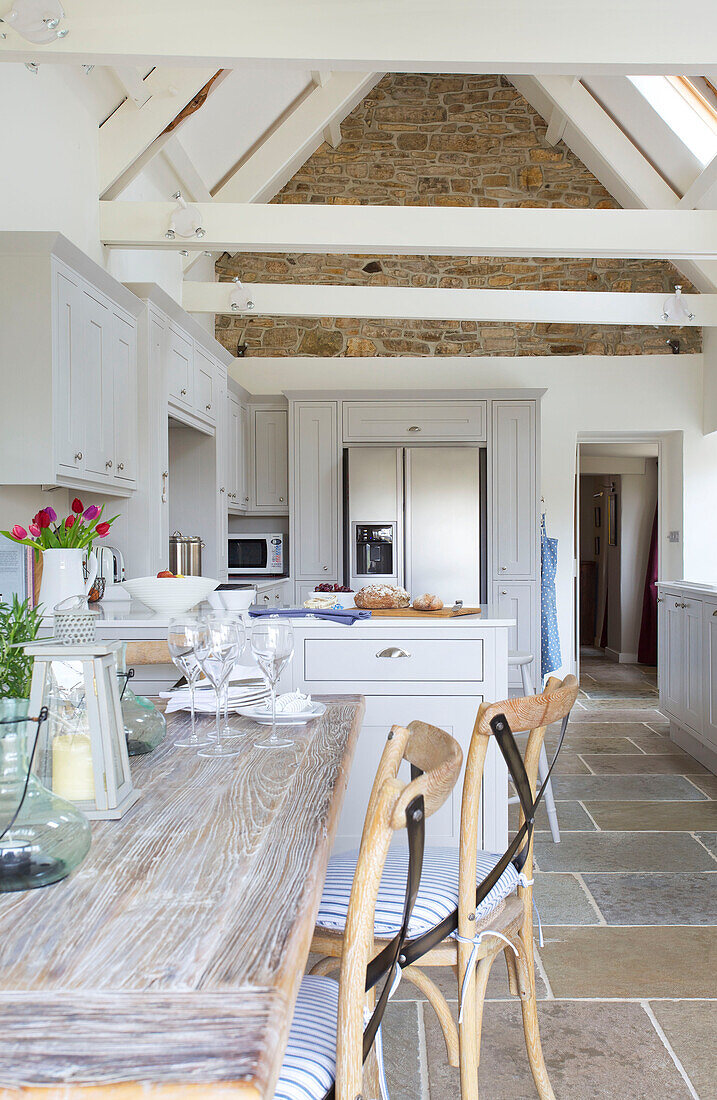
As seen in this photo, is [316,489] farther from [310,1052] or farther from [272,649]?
[310,1052]

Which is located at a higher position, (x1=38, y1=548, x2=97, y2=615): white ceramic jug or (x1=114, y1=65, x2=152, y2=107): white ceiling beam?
(x1=114, y1=65, x2=152, y2=107): white ceiling beam

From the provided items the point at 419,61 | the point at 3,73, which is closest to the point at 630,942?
the point at 419,61

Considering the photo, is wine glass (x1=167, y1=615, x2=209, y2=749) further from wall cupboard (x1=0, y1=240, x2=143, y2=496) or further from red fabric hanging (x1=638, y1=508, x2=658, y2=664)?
red fabric hanging (x1=638, y1=508, x2=658, y2=664)

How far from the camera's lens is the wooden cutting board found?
291cm

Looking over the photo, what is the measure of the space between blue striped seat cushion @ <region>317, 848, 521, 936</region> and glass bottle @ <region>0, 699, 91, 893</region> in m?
0.52

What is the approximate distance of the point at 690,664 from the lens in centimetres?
462

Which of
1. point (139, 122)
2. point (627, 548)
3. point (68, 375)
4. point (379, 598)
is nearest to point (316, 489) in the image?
point (139, 122)

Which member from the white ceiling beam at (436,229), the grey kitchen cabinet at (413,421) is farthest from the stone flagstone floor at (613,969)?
the grey kitchen cabinet at (413,421)

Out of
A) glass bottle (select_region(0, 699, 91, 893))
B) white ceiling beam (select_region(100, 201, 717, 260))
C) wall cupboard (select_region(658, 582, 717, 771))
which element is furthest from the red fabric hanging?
glass bottle (select_region(0, 699, 91, 893))

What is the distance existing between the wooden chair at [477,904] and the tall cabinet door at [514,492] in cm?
458

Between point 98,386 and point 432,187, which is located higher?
point 432,187

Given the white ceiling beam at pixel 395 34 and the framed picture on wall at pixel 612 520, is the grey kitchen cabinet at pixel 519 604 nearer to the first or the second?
the framed picture on wall at pixel 612 520

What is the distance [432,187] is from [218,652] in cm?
635

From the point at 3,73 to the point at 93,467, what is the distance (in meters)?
1.45
